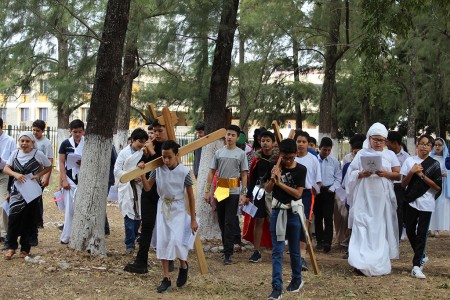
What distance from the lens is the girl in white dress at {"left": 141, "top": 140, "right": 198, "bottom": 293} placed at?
724 centimetres

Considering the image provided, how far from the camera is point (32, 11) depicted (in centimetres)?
906

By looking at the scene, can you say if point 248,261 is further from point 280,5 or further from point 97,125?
point 280,5

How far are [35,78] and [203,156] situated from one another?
12749 mm

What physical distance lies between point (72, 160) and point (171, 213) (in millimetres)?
3262

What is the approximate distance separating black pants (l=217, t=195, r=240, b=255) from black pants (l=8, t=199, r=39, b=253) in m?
2.48

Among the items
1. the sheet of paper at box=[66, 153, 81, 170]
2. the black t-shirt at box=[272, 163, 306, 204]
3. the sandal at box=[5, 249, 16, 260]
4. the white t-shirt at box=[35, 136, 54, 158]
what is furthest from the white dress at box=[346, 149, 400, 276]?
the white t-shirt at box=[35, 136, 54, 158]

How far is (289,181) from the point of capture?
23.8 feet

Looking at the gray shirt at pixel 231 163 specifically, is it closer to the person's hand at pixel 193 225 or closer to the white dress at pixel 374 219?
the white dress at pixel 374 219

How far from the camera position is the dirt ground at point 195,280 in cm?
717

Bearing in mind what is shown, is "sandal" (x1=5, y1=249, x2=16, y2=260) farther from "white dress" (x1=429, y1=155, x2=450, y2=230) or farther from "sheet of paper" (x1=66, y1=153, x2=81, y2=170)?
"white dress" (x1=429, y1=155, x2=450, y2=230)

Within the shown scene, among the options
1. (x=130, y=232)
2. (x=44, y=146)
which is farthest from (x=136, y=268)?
(x=44, y=146)

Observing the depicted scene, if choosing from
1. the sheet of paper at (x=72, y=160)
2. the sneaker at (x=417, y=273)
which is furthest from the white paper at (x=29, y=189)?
the sneaker at (x=417, y=273)

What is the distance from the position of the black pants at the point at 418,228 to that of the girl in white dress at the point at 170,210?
3.08 m

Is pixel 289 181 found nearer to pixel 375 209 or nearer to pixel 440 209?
pixel 375 209
